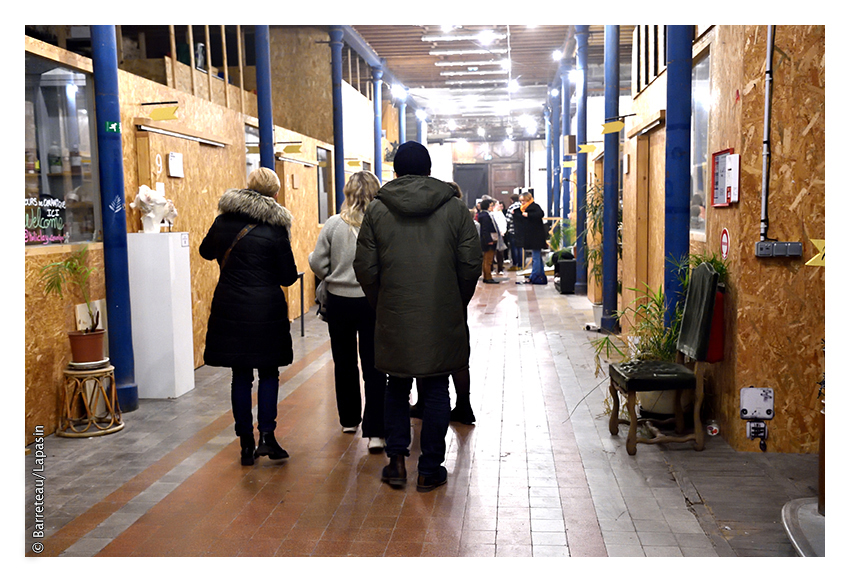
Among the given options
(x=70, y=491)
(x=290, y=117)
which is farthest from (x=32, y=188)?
(x=290, y=117)

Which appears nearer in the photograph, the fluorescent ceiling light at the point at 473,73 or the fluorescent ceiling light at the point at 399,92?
the fluorescent ceiling light at the point at 473,73

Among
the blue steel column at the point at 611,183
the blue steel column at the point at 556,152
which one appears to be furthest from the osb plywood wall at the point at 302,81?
the blue steel column at the point at 556,152

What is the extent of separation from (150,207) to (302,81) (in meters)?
7.55

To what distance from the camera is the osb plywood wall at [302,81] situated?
12.8 meters

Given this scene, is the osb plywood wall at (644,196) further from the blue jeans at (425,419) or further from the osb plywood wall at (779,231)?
the blue jeans at (425,419)

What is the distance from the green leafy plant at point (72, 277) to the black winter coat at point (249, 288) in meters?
1.28

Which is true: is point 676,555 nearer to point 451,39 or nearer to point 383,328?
point 383,328

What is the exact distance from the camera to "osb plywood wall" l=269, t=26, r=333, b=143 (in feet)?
42.0

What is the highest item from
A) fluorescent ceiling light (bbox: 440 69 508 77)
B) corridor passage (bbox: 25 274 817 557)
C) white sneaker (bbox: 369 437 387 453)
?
fluorescent ceiling light (bbox: 440 69 508 77)

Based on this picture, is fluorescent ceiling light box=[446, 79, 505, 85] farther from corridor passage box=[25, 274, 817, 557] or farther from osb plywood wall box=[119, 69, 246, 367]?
corridor passage box=[25, 274, 817, 557]

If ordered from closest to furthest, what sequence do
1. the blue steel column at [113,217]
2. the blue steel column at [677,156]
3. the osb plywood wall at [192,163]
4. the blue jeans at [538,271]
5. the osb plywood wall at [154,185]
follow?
the osb plywood wall at [154,185], the blue steel column at [677,156], the blue steel column at [113,217], the osb plywood wall at [192,163], the blue jeans at [538,271]

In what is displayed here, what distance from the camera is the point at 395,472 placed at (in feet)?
12.8

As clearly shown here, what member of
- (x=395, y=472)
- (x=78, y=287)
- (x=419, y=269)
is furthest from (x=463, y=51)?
(x=395, y=472)

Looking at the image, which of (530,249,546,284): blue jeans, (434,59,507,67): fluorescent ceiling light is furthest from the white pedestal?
(434,59,507,67): fluorescent ceiling light
